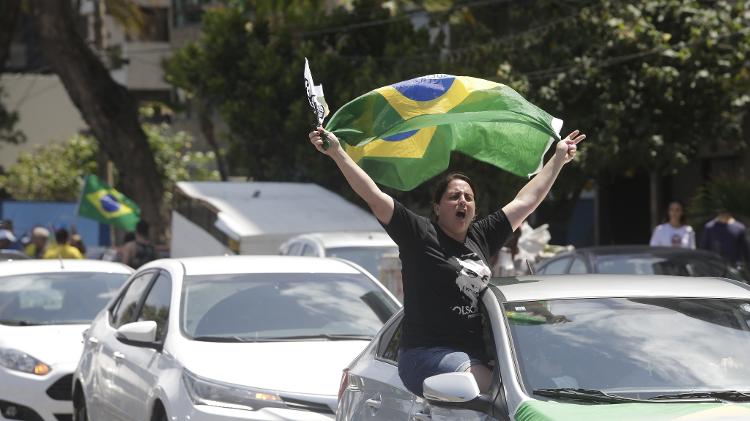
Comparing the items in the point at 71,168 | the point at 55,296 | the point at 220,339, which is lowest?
the point at 71,168

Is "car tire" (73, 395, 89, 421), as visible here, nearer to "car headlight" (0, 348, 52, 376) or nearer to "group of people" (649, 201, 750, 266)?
"car headlight" (0, 348, 52, 376)

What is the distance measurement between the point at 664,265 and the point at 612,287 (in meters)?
8.90

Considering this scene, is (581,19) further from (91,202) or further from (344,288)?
(344,288)

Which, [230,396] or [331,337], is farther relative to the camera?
[331,337]

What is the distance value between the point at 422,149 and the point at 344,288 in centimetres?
173

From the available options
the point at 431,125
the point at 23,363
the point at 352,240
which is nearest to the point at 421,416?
the point at 431,125

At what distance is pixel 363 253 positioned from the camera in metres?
16.9

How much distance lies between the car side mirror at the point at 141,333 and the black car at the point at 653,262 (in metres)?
6.99

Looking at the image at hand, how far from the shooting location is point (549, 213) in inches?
992

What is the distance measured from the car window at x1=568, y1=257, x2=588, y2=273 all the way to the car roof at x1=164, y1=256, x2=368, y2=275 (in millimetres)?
5758

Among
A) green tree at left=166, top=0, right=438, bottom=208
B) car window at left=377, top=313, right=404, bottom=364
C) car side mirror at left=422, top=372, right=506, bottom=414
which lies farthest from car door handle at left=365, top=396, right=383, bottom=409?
green tree at left=166, top=0, right=438, bottom=208

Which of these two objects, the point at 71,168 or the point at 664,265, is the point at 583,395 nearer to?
the point at 664,265

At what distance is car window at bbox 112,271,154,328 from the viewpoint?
9.70 meters

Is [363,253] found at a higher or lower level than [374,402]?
lower
